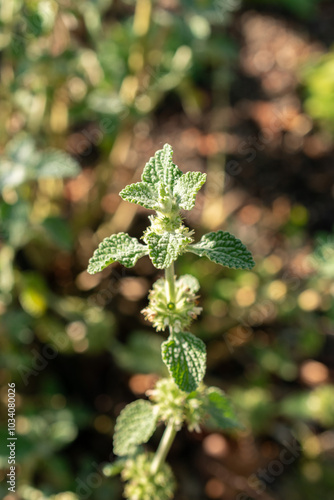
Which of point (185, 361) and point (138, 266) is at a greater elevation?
point (138, 266)

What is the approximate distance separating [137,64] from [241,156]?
93 centimetres

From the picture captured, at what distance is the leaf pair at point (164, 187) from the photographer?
878 millimetres

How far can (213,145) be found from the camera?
2900 millimetres

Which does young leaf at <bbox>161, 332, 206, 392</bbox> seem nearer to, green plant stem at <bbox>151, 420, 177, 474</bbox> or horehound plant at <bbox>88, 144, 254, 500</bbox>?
horehound plant at <bbox>88, 144, 254, 500</bbox>

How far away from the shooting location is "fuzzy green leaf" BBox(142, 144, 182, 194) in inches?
36.4

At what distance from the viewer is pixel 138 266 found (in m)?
2.47

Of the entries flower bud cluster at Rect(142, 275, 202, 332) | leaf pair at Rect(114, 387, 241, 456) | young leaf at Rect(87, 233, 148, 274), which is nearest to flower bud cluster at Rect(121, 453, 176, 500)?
leaf pair at Rect(114, 387, 241, 456)

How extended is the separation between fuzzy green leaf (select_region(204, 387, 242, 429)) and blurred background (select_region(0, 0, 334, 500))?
67cm

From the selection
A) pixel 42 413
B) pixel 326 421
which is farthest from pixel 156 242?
pixel 326 421

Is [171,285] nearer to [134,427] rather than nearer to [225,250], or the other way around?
[225,250]

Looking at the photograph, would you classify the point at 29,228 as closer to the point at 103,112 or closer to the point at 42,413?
the point at 103,112

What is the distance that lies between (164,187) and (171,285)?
0.63 ft

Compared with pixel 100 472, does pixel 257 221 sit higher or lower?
higher

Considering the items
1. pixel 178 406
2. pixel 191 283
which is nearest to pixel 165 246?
pixel 191 283
